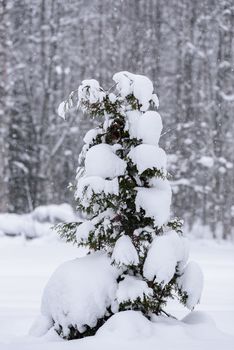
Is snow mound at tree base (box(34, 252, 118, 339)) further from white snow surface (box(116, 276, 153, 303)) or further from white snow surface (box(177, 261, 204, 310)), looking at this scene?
white snow surface (box(177, 261, 204, 310))

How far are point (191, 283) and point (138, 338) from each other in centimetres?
82

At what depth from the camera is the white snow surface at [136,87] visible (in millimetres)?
5852

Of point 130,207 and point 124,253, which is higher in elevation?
point 130,207

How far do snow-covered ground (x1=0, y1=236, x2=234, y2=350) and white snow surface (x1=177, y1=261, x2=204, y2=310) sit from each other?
260 millimetres

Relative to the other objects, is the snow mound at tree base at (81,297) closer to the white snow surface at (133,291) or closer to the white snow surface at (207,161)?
the white snow surface at (133,291)

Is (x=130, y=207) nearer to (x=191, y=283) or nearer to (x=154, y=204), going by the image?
(x=154, y=204)

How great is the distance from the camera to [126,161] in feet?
19.1

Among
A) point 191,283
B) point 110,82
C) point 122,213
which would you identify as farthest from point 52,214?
point 191,283

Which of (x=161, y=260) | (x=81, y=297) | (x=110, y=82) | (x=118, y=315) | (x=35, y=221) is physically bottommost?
(x=35, y=221)

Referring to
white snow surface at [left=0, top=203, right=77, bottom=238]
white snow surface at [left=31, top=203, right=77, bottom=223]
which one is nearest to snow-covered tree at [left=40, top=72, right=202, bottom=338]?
white snow surface at [left=0, top=203, right=77, bottom=238]

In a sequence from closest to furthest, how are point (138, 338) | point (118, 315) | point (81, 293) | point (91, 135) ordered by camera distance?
point (138, 338) → point (118, 315) → point (81, 293) → point (91, 135)

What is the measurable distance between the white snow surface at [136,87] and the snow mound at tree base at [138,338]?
79.5 inches

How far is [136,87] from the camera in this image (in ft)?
19.2

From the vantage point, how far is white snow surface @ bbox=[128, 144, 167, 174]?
562 cm
